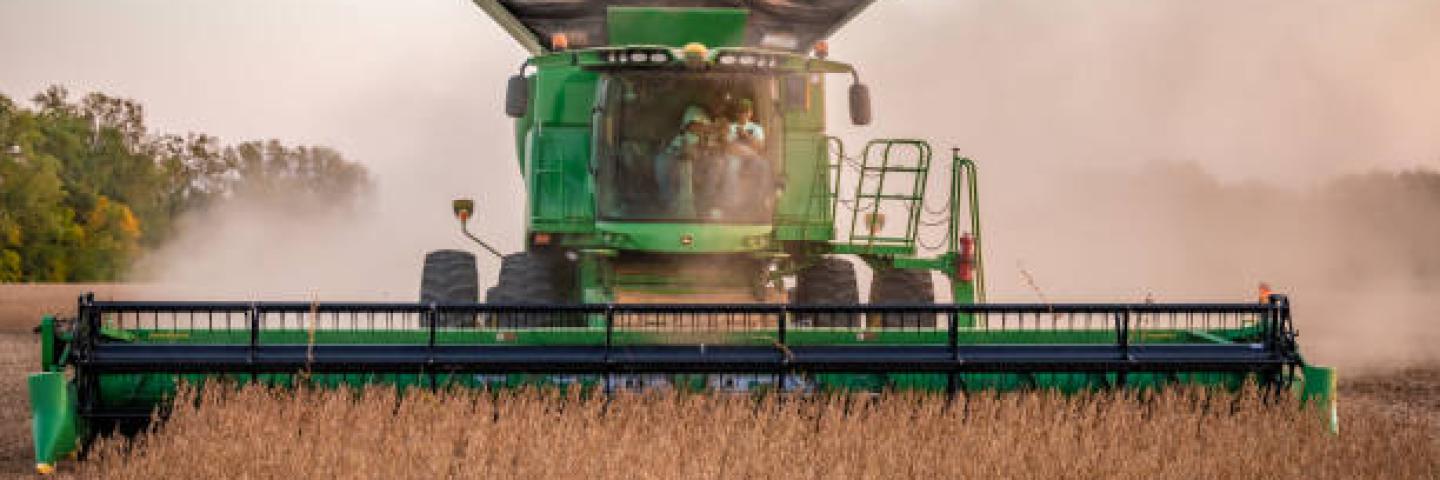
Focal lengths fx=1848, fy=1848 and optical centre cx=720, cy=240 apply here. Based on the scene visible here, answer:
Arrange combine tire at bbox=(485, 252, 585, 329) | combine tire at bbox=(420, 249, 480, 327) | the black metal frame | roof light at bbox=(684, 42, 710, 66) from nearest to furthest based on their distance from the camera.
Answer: the black metal frame
roof light at bbox=(684, 42, 710, 66)
combine tire at bbox=(485, 252, 585, 329)
combine tire at bbox=(420, 249, 480, 327)

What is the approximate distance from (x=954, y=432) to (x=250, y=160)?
72.3 meters

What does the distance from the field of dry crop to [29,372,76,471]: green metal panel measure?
0.13m

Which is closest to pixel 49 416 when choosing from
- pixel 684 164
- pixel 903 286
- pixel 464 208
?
pixel 684 164

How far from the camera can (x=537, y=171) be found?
12.6m

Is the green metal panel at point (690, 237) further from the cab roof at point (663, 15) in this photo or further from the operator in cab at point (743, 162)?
the cab roof at point (663, 15)

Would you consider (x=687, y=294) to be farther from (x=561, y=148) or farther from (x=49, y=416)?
(x=49, y=416)

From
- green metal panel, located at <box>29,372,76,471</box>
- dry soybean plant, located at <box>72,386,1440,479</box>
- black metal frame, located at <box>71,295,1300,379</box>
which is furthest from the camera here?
black metal frame, located at <box>71,295,1300,379</box>

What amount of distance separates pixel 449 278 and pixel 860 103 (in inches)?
131

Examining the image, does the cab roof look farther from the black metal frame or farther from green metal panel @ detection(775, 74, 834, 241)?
the black metal frame

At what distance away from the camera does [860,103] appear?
11.6 meters

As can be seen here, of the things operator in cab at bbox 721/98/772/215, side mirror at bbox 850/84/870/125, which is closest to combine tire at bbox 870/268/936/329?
operator in cab at bbox 721/98/772/215

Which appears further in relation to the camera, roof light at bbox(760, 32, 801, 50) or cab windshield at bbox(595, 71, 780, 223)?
roof light at bbox(760, 32, 801, 50)

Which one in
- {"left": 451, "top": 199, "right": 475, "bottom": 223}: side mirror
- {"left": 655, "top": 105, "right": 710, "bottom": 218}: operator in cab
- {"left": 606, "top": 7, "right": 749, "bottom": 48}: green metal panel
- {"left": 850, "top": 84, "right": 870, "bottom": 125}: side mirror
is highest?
{"left": 606, "top": 7, "right": 749, "bottom": 48}: green metal panel

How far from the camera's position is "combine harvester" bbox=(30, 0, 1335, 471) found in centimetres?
870
